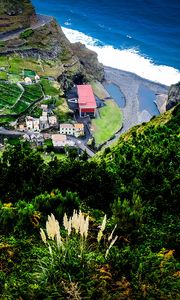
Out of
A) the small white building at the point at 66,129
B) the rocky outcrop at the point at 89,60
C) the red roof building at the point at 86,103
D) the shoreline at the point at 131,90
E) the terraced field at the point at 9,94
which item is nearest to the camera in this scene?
the small white building at the point at 66,129

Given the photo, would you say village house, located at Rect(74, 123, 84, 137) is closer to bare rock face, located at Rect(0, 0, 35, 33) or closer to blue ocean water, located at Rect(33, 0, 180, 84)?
blue ocean water, located at Rect(33, 0, 180, 84)

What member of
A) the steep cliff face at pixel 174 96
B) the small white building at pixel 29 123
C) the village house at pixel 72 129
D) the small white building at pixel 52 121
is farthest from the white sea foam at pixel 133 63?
the small white building at pixel 29 123

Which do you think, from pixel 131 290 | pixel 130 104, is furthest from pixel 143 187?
pixel 130 104

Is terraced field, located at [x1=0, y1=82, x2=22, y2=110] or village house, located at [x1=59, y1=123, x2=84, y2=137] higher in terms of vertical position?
terraced field, located at [x1=0, y1=82, x2=22, y2=110]

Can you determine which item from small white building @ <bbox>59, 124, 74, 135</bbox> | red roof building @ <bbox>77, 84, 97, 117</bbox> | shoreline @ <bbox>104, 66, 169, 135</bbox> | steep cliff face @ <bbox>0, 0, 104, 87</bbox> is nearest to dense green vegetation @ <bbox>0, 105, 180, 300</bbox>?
small white building @ <bbox>59, 124, 74, 135</bbox>

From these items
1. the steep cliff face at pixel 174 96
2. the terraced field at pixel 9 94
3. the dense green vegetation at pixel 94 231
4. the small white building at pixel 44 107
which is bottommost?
the small white building at pixel 44 107

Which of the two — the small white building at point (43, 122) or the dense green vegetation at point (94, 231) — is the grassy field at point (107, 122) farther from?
the dense green vegetation at point (94, 231)
